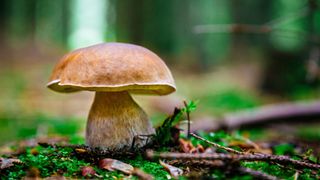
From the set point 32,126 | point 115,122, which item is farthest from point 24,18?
point 115,122

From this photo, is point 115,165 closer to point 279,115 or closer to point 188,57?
point 279,115

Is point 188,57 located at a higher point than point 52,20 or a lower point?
lower

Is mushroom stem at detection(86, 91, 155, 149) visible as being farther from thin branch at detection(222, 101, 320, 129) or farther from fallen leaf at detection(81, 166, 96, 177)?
thin branch at detection(222, 101, 320, 129)

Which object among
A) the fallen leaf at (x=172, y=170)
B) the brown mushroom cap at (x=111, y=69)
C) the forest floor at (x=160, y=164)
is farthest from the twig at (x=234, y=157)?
the brown mushroom cap at (x=111, y=69)

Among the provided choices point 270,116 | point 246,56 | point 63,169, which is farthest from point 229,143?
point 246,56

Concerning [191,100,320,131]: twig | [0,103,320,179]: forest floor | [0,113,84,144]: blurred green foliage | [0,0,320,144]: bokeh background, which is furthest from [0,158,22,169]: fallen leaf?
[191,100,320,131]: twig

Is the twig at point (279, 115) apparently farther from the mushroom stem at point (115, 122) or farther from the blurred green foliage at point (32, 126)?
the mushroom stem at point (115, 122)
